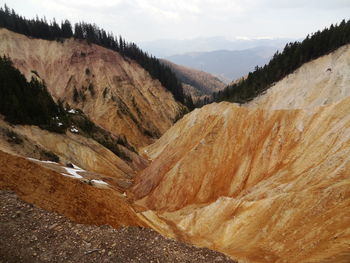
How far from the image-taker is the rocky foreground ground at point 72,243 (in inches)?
431

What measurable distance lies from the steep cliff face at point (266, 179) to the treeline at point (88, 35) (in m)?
61.2

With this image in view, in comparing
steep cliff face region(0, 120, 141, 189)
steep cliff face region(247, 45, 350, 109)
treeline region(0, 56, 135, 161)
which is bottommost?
steep cliff face region(0, 120, 141, 189)

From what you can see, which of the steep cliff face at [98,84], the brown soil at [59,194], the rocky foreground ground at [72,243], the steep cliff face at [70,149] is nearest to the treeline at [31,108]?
the steep cliff face at [70,149]

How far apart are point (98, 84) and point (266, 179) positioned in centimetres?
7008

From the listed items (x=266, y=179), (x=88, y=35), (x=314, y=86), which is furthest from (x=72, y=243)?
(x=88, y=35)

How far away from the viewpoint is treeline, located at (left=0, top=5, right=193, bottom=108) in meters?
93.3

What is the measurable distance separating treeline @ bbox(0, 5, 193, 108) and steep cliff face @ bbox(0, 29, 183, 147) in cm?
373

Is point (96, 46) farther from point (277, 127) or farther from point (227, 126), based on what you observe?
point (277, 127)

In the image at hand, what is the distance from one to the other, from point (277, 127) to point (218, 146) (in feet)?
25.9

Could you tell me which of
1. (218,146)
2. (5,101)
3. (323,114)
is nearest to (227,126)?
(218,146)

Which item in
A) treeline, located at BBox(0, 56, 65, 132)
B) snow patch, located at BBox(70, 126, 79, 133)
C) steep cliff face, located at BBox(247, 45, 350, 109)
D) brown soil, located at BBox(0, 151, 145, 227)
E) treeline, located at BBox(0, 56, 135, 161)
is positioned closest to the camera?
brown soil, located at BBox(0, 151, 145, 227)

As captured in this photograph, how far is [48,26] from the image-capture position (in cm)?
9650

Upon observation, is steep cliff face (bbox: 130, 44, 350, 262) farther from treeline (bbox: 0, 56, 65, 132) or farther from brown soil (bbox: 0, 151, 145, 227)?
treeline (bbox: 0, 56, 65, 132)

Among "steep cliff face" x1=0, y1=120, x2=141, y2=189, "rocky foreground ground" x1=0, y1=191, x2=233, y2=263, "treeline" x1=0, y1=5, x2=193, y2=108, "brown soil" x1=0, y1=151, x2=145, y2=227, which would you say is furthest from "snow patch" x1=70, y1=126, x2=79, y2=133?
"treeline" x1=0, y1=5, x2=193, y2=108
